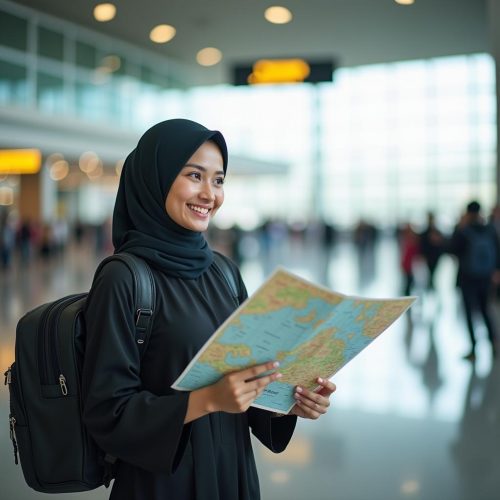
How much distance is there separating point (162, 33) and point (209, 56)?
3143 mm

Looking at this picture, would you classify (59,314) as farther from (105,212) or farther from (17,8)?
(105,212)

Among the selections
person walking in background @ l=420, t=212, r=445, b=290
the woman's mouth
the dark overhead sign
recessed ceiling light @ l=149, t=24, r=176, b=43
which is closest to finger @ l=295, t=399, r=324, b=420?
the woman's mouth

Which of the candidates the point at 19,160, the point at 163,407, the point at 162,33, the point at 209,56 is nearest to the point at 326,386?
the point at 163,407

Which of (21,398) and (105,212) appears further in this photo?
(105,212)

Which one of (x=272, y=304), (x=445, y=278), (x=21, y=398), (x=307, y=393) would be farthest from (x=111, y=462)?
(x=445, y=278)

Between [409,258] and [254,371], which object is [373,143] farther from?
[254,371]

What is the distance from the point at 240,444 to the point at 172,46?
22.7m

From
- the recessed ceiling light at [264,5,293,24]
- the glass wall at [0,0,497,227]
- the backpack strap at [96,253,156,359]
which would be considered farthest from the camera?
the glass wall at [0,0,497,227]

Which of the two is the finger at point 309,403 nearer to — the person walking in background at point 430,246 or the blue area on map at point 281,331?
the blue area on map at point 281,331

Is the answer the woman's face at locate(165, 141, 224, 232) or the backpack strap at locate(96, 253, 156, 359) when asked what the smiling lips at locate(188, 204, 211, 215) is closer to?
the woman's face at locate(165, 141, 224, 232)

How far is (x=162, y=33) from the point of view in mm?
21078

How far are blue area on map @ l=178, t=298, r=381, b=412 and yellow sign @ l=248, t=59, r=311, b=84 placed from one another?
1193 cm

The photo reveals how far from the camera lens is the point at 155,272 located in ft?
5.93

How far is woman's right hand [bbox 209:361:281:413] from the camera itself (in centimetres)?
150
